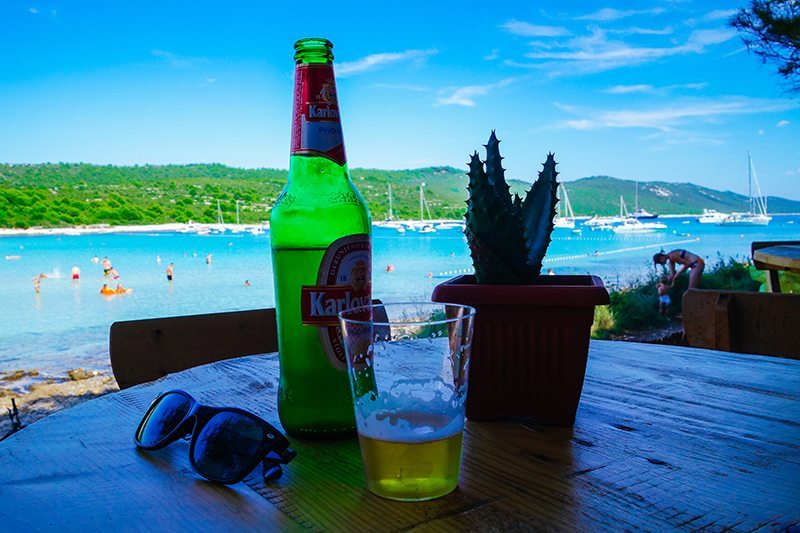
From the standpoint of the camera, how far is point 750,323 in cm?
166

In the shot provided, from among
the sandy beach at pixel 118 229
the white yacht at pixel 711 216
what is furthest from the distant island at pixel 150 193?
the white yacht at pixel 711 216

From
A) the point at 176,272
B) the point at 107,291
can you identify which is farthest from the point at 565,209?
the point at 107,291

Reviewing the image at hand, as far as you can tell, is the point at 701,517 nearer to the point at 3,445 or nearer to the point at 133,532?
the point at 133,532

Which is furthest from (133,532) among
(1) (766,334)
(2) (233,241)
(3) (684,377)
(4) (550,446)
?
(2) (233,241)

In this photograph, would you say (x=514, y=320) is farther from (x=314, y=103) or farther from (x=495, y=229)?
(x=314, y=103)

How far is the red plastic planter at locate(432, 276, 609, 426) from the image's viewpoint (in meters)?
0.79

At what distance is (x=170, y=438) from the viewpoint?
2.54 ft

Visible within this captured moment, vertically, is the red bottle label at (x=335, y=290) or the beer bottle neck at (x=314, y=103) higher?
the beer bottle neck at (x=314, y=103)

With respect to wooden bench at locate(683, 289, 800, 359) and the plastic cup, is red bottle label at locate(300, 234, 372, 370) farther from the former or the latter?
wooden bench at locate(683, 289, 800, 359)

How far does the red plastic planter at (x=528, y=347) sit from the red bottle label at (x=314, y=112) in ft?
0.84

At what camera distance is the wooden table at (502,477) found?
1.86ft

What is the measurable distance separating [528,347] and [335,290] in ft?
0.90

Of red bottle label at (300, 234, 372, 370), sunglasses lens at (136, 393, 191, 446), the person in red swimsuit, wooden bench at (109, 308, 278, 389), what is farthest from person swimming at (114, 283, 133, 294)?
red bottle label at (300, 234, 372, 370)

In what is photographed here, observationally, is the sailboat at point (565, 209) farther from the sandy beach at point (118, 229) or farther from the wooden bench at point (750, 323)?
the sandy beach at point (118, 229)
